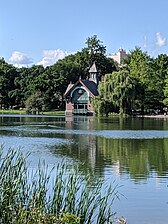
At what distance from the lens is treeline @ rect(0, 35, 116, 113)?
89812 millimetres

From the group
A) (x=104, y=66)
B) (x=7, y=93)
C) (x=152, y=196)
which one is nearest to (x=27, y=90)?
(x=7, y=93)

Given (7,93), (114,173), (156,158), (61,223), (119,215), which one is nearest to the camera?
(61,223)

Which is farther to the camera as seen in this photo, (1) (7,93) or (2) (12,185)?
(1) (7,93)

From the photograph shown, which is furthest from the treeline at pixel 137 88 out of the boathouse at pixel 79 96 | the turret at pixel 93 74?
the turret at pixel 93 74

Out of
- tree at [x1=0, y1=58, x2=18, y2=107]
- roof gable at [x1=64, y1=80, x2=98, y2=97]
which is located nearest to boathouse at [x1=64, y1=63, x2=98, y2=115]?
roof gable at [x1=64, y1=80, x2=98, y2=97]

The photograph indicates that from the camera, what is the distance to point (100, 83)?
74.2 meters

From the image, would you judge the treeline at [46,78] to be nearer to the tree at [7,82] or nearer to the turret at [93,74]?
the tree at [7,82]

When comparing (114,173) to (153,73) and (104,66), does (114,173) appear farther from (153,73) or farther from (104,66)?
(104,66)

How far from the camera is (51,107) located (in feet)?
299

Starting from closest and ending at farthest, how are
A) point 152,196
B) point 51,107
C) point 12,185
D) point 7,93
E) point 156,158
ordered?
A: point 12,185 → point 152,196 → point 156,158 → point 51,107 → point 7,93

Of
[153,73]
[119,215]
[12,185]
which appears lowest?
[119,215]

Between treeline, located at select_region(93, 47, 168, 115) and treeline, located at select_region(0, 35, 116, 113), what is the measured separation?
14088 mm

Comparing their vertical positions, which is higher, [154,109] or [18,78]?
[18,78]

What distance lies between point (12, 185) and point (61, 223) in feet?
3.91
